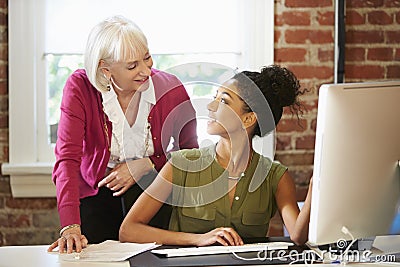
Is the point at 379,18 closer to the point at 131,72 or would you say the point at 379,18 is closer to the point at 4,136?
the point at 131,72

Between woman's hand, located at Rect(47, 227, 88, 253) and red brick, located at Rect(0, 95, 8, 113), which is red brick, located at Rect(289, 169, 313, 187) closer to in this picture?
red brick, located at Rect(0, 95, 8, 113)

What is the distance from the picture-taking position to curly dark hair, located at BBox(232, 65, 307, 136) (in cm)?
229

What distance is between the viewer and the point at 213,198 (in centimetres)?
229

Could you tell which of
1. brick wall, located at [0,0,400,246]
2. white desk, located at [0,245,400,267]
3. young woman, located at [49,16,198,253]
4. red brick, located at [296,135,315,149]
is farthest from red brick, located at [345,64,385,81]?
white desk, located at [0,245,400,267]

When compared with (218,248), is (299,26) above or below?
above

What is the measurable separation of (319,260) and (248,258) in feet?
0.59

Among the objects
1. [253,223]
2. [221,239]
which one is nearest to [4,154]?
[253,223]

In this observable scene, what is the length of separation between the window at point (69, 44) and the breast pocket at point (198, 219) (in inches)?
44.9

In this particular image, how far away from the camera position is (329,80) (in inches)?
132

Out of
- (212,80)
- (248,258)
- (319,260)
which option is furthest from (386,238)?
(212,80)

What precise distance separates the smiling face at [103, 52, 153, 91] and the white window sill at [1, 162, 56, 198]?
881 mm

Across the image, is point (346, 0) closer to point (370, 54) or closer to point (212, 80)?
point (370, 54)

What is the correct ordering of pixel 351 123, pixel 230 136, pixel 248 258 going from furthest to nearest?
pixel 230 136, pixel 248 258, pixel 351 123

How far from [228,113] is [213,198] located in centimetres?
26
